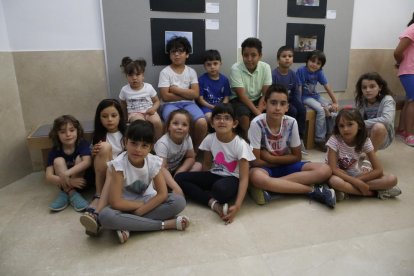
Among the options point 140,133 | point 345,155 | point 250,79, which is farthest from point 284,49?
point 140,133

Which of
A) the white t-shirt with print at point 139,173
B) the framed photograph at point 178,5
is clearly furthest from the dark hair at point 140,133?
the framed photograph at point 178,5

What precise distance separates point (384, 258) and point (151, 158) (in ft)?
4.11

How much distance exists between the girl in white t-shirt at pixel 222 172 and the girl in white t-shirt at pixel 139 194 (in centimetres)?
25

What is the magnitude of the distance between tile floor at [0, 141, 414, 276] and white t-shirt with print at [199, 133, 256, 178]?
0.26 m

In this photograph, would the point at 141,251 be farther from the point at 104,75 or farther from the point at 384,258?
the point at 104,75

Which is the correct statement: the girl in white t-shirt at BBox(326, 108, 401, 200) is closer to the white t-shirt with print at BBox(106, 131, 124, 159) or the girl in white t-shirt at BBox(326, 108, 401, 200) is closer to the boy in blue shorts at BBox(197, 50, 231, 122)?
the boy in blue shorts at BBox(197, 50, 231, 122)

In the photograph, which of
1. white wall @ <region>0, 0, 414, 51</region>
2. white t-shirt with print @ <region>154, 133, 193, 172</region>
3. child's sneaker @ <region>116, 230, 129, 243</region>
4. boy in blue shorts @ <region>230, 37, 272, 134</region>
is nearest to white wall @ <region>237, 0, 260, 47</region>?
white wall @ <region>0, 0, 414, 51</region>

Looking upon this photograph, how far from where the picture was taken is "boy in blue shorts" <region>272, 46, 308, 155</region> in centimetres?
285

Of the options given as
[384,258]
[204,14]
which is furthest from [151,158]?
[204,14]

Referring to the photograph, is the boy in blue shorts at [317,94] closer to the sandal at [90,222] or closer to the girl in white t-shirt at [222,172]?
the girl in white t-shirt at [222,172]

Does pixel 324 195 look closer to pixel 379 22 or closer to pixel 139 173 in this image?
pixel 139 173

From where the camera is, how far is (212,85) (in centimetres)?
281

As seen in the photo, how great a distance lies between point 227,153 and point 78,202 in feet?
3.31

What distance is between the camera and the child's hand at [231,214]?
5.81 feet
